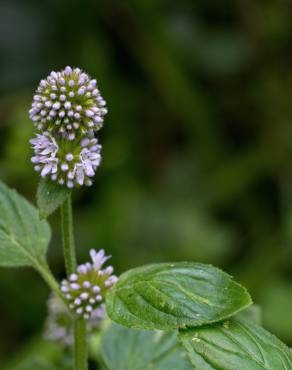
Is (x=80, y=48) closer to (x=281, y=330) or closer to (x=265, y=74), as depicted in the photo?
(x=265, y=74)

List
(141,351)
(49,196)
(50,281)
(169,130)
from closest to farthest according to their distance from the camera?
(49,196)
(50,281)
(141,351)
(169,130)

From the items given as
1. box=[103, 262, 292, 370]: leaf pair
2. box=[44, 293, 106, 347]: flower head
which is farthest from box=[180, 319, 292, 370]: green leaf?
box=[44, 293, 106, 347]: flower head

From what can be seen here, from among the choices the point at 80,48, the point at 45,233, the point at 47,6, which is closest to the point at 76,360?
the point at 45,233

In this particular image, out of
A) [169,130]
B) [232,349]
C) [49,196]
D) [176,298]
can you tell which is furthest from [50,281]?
[169,130]

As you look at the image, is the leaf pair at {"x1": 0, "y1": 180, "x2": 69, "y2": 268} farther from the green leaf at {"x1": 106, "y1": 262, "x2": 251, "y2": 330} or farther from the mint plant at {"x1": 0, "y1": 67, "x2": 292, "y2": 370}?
the green leaf at {"x1": 106, "y1": 262, "x2": 251, "y2": 330}

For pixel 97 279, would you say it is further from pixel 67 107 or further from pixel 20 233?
pixel 67 107

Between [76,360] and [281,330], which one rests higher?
[76,360]
